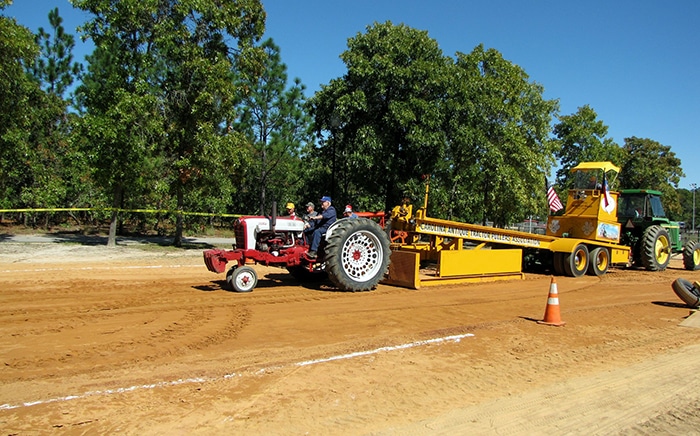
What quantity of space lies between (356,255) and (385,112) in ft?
27.9

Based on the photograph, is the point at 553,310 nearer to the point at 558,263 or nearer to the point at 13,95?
the point at 558,263

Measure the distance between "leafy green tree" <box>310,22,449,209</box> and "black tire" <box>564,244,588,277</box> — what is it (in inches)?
205

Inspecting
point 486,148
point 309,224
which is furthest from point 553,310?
point 486,148

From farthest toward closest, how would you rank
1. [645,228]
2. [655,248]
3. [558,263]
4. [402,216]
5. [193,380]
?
[645,228], [655,248], [558,263], [402,216], [193,380]

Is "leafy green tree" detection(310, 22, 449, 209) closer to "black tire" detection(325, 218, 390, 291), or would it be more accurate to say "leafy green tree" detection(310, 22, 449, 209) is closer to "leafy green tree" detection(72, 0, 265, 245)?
"leafy green tree" detection(72, 0, 265, 245)

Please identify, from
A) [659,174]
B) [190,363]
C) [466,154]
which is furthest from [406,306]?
[659,174]

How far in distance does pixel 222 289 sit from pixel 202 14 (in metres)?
12.9

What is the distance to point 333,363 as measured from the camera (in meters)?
5.25

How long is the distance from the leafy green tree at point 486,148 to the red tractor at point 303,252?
26.8 ft

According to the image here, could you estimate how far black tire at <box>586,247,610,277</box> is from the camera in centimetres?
1388

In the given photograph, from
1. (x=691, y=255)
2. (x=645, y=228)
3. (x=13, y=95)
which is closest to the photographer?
(x=645, y=228)

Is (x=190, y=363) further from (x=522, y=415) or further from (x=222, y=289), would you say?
(x=222, y=289)

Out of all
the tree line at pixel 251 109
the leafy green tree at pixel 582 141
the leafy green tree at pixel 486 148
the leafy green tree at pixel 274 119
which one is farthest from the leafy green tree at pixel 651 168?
the leafy green tree at pixel 274 119

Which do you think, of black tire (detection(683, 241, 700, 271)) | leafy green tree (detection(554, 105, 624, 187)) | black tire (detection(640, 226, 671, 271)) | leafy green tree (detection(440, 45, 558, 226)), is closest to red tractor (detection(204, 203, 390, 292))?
leafy green tree (detection(440, 45, 558, 226))
